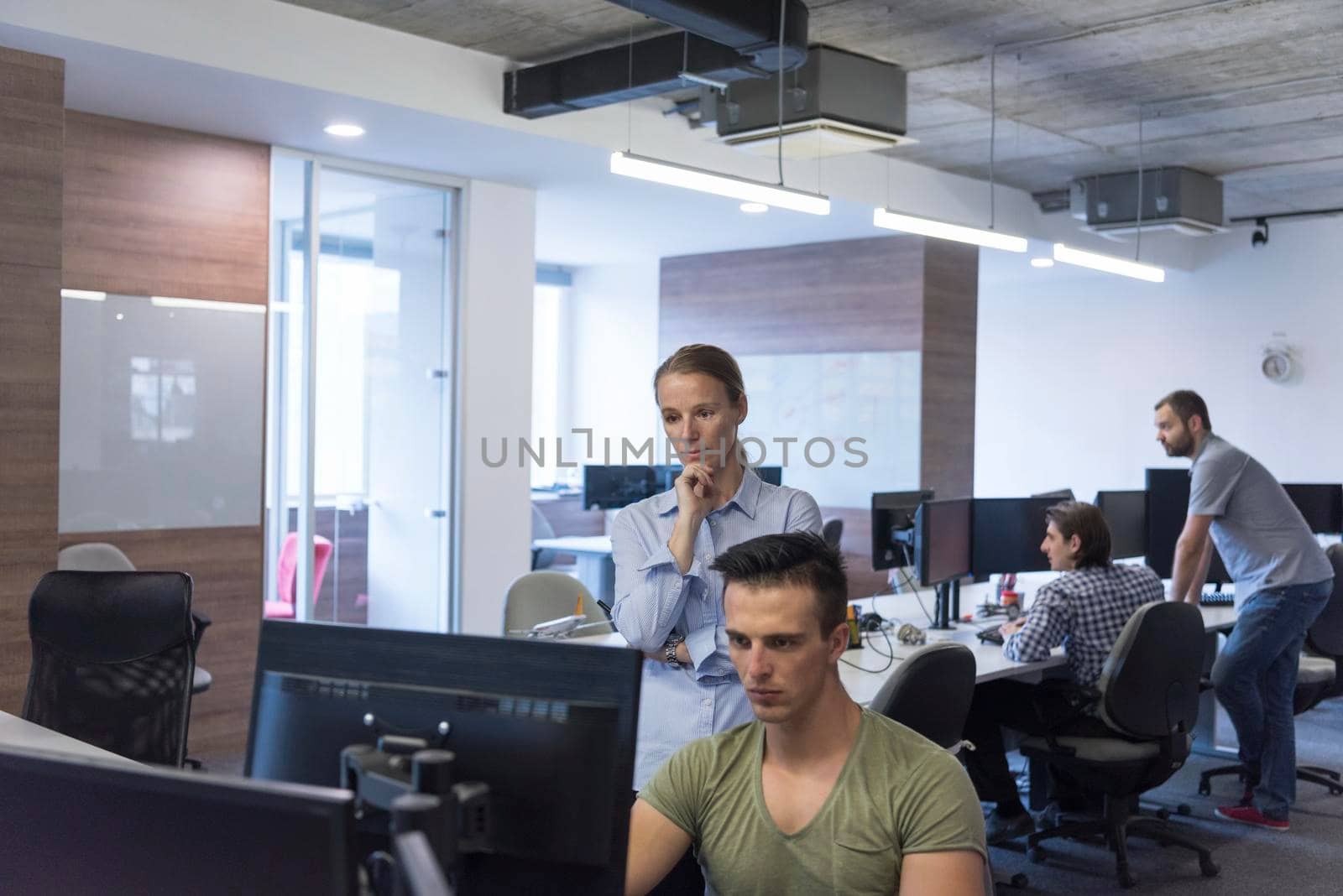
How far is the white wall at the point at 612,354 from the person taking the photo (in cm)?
1078

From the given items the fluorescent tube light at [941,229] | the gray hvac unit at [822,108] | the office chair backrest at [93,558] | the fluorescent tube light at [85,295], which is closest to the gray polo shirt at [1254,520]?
the fluorescent tube light at [941,229]

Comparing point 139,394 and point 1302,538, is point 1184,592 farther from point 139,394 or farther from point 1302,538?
point 139,394

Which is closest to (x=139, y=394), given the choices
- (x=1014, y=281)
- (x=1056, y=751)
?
(x=1056, y=751)

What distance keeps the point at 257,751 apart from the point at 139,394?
4.64 m

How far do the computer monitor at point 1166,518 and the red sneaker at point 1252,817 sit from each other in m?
1.30

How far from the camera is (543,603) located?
4.67m

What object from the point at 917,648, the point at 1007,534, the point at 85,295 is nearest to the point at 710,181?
the point at 917,648

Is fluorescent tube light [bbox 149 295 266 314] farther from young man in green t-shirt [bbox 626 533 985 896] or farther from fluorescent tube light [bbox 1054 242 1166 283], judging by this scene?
young man in green t-shirt [bbox 626 533 985 896]

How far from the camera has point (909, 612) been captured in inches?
224

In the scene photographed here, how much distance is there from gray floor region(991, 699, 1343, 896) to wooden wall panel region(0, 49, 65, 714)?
3505mm

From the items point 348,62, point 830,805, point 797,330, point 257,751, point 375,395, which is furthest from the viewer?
point 797,330

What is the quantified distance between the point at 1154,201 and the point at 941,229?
260cm

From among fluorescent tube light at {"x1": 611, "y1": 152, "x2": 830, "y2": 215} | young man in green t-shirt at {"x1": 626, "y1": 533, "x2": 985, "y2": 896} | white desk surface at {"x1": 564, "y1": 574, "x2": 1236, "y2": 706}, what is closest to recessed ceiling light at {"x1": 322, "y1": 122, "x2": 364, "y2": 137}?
fluorescent tube light at {"x1": 611, "y1": 152, "x2": 830, "y2": 215}

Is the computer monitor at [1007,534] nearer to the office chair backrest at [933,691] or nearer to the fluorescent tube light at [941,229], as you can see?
the fluorescent tube light at [941,229]
